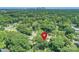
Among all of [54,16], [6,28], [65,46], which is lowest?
[65,46]

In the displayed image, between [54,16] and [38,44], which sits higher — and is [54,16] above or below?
above

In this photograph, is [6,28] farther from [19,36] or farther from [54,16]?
[54,16]

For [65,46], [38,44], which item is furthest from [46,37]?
[65,46]

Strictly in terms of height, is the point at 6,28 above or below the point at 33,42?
above
